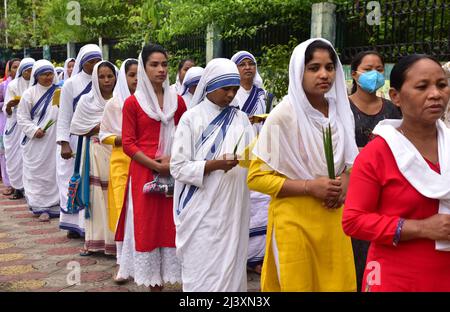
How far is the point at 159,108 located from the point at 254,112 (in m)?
1.31

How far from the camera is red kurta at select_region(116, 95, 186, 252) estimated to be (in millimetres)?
4387

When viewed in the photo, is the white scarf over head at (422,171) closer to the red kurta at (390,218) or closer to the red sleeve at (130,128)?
the red kurta at (390,218)

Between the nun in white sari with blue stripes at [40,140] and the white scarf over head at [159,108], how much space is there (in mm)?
3525

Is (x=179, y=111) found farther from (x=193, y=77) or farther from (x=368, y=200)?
(x=368, y=200)

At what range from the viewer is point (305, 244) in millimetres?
2939

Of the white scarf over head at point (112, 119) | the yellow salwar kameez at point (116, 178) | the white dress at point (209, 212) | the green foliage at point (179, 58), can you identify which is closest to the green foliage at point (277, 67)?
the green foliage at point (179, 58)

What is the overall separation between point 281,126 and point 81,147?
349cm

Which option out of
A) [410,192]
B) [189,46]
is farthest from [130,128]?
[189,46]

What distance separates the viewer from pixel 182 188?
12.4 ft

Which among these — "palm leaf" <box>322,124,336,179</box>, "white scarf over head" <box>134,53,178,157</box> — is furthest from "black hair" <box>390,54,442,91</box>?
"white scarf over head" <box>134,53,178,157</box>

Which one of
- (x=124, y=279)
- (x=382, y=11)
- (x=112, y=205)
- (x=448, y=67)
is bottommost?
(x=124, y=279)

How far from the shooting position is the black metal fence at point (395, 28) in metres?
6.01
